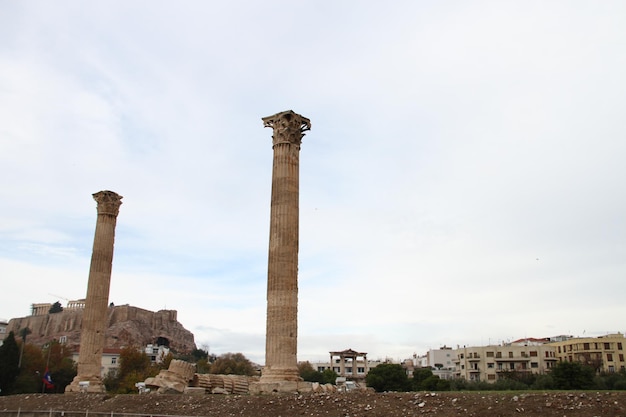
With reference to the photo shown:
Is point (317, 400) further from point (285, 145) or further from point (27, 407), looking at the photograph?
point (27, 407)

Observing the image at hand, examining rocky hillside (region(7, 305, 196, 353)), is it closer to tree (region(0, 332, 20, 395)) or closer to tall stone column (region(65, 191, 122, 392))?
tree (region(0, 332, 20, 395))

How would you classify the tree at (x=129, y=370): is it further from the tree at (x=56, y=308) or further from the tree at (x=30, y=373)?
the tree at (x=56, y=308)

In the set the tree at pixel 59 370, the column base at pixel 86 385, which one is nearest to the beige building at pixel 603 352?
the column base at pixel 86 385

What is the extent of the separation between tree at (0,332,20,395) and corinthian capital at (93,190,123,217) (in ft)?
101

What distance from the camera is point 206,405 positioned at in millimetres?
19500

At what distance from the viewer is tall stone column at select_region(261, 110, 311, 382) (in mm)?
21219

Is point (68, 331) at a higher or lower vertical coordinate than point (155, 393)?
higher

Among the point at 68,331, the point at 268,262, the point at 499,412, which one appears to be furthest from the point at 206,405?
the point at 68,331

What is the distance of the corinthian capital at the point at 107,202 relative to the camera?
32.6m

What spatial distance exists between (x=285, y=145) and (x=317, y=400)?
1061cm

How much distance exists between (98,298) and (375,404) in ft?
65.9

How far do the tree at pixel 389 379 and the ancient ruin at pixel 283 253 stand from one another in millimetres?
40496

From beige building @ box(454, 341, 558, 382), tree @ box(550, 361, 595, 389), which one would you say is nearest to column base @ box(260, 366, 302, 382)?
tree @ box(550, 361, 595, 389)

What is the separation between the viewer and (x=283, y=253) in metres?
22.2
